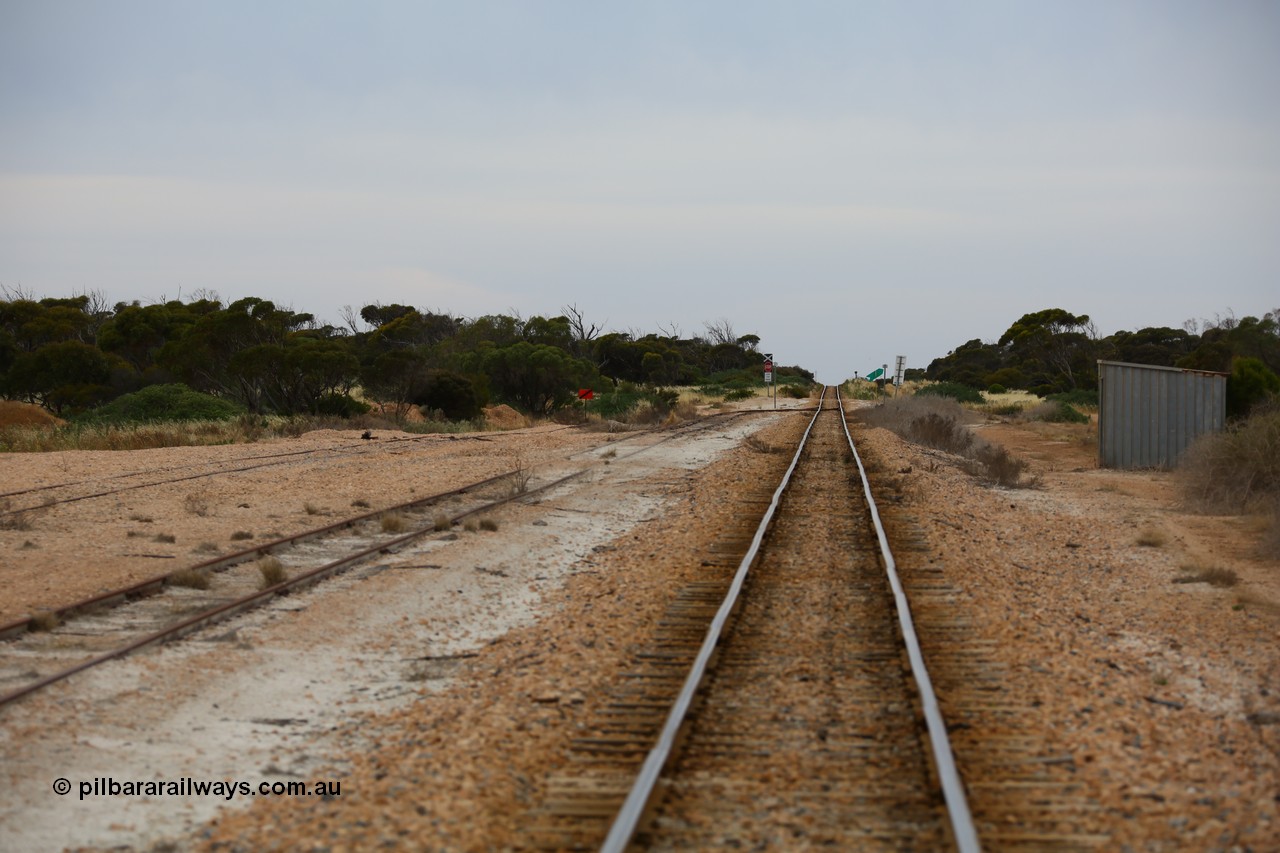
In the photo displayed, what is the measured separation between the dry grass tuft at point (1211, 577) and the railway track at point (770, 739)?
11.2 feet

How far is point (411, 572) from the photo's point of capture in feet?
37.1

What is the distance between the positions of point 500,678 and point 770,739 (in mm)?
2247

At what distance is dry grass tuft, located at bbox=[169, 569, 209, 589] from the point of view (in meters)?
10.2

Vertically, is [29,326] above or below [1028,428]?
above

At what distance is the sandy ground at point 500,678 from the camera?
532 cm

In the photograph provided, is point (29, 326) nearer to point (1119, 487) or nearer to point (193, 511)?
point (193, 511)

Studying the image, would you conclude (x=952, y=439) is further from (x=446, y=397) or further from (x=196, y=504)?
(x=196, y=504)

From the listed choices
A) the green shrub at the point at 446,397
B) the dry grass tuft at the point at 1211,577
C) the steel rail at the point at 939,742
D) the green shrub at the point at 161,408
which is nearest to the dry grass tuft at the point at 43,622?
the steel rail at the point at 939,742

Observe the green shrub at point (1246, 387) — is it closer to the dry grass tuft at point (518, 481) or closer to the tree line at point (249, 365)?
the dry grass tuft at point (518, 481)

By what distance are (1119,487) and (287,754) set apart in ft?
59.4

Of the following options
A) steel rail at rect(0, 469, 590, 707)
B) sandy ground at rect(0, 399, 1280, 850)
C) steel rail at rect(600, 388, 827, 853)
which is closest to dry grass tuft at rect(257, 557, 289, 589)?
steel rail at rect(0, 469, 590, 707)

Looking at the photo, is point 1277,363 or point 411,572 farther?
point 1277,363

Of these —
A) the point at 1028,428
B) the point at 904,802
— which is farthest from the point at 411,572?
the point at 1028,428

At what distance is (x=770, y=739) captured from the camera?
19.9ft
